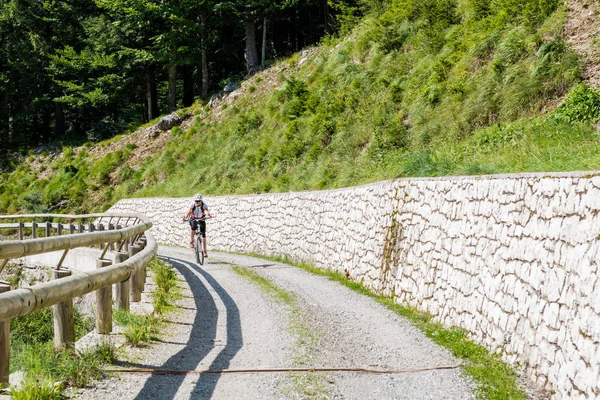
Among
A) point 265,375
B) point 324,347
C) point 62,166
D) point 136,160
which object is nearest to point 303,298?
point 324,347

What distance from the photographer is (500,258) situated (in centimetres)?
724

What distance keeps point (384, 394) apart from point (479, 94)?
1213cm

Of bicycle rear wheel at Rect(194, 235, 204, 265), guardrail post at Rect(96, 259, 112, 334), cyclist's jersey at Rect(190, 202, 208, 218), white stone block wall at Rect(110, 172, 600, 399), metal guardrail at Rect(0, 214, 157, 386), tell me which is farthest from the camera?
cyclist's jersey at Rect(190, 202, 208, 218)

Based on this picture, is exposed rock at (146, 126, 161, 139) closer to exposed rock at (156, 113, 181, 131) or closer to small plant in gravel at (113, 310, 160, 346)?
exposed rock at (156, 113, 181, 131)

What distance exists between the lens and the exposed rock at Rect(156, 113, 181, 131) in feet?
124

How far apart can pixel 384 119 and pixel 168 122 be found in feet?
69.3

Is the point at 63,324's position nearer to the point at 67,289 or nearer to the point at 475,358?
the point at 67,289

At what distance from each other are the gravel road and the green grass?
0.15 meters

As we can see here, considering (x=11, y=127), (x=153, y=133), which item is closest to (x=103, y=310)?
(x=153, y=133)

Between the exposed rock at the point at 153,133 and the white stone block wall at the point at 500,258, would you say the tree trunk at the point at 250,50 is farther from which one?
the white stone block wall at the point at 500,258

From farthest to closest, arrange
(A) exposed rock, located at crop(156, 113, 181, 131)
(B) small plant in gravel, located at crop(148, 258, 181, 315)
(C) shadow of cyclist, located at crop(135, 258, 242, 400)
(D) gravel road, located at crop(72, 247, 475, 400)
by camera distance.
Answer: (A) exposed rock, located at crop(156, 113, 181, 131) < (B) small plant in gravel, located at crop(148, 258, 181, 315) < (D) gravel road, located at crop(72, 247, 475, 400) < (C) shadow of cyclist, located at crop(135, 258, 242, 400)

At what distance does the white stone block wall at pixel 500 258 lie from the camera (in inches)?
211

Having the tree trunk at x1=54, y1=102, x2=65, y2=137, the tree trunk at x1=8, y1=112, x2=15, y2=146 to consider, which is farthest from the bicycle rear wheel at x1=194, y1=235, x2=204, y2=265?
the tree trunk at x1=8, y1=112, x2=15, y2=146

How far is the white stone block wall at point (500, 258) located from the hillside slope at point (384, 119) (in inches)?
40.9
